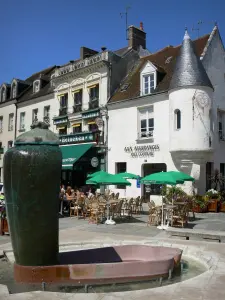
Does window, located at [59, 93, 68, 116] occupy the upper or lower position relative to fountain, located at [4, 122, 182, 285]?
upper

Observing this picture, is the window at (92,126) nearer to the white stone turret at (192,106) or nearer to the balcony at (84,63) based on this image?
the balcony at (84,63)

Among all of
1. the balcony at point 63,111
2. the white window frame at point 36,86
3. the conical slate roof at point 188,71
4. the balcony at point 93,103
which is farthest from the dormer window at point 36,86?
the conical slate roof at point 188,71

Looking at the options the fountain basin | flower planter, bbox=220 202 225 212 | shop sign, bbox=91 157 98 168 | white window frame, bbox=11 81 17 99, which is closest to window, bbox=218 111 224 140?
flower planter, bbox=220 202 225 212

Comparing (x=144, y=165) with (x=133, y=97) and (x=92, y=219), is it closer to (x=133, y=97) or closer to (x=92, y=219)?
(x=133, y=97)

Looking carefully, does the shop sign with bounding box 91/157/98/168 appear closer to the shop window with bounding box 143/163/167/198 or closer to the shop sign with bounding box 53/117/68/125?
the shop window with bounding box 143/163/167/198

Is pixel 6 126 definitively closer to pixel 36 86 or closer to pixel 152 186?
pixel 36 86

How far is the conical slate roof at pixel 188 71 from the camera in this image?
18703 millimetres

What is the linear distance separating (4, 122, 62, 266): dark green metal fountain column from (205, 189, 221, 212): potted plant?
45.3ft

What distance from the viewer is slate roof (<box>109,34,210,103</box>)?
21278 millimetres

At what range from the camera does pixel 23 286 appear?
5398 millimetres

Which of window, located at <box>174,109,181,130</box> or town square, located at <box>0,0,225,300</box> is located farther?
window, located at <box>174,109,181,130</box>

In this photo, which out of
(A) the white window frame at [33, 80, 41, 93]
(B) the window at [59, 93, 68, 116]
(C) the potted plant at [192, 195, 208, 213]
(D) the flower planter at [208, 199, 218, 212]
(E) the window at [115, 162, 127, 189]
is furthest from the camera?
(A) the white window frame at [33, 80, 41, 93]

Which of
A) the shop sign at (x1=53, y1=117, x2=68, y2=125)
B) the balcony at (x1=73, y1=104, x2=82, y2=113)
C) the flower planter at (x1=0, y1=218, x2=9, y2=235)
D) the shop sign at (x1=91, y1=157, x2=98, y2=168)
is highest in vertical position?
the balcony at (x1=73, y1=104, x2=82, y2=113)

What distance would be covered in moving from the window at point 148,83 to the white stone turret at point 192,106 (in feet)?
8.40
